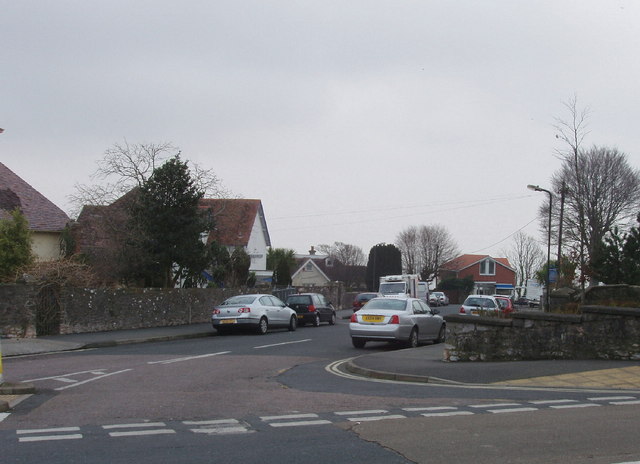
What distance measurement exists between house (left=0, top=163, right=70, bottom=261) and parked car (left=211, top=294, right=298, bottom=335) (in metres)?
9.26

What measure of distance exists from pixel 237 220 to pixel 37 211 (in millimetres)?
26828

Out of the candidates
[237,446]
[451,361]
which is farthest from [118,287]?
[237,446]

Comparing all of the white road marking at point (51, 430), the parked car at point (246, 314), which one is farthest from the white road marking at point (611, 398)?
the parked car at point (246, 314)

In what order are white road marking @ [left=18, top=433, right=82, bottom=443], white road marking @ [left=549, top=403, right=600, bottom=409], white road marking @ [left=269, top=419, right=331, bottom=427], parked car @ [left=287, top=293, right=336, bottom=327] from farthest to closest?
parked car @ [left=287, top=293, right=336, bottom=327] < white road marking @ [left=549, top=403, right=600, bottom=409] < white road marking @ [left=269, top=419, right=331, bottom=427] < white road marking @ [left=18, top=433, right=82, bottom=443]

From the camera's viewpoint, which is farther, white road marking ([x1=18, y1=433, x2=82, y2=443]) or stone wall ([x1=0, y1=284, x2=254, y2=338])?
stone wall ([x1=0, y1=284, x2=254, y2=338])

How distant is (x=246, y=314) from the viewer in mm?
26094

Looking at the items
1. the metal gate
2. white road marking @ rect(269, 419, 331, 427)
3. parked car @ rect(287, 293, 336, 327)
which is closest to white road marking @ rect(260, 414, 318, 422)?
white road marking @ rect(269, 419, 331, 427)

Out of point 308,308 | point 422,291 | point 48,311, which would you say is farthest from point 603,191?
point 48,311

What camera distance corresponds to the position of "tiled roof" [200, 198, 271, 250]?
3900cm

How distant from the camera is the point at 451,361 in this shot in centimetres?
1593

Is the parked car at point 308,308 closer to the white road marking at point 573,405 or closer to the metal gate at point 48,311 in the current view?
the metal gate at point 48,311

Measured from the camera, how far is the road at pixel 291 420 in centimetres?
697

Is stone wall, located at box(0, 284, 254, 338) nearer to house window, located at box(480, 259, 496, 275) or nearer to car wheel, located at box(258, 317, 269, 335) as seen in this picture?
car wheel, located at box(258, 317, 269, 335)

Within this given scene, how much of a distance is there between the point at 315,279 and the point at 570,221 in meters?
51.0
